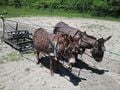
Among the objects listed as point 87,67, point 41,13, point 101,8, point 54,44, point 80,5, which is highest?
point 54,44

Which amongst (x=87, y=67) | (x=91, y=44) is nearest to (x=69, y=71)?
(x=87, y=67)

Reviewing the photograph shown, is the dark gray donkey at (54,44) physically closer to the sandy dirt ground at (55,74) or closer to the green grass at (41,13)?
the sandy dirt ground at (55,74)

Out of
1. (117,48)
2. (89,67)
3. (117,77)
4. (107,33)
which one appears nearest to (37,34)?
(89,67)

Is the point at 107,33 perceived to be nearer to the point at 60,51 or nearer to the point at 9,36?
the point at 9,36

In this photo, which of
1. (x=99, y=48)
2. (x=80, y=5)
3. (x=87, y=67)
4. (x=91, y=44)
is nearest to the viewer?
(x=99, y=48)

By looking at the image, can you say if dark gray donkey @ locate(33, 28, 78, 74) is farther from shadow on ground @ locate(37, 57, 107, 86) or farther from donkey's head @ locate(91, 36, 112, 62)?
donkey's head @ locate(91, 36, 112, 62)

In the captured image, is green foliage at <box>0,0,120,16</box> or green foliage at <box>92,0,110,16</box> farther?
green foliage at <box>0,0,120,16</box>

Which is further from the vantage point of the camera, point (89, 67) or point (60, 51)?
point (89, 67)

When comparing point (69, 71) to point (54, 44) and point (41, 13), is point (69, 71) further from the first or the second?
point (41, 13)

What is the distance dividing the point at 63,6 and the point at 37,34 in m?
14.9

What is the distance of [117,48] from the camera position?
48.8ft

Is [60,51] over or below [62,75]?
over

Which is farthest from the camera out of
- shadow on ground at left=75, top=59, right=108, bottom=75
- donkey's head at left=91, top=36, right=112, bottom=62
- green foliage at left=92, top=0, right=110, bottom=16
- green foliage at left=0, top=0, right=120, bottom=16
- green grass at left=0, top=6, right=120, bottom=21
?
green foliage at left=0, top=0, right=120, bottom=16

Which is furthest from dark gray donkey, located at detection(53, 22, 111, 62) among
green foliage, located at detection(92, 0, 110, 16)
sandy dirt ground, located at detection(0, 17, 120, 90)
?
green foliage, located at detection(92, 0, 110, 16)
